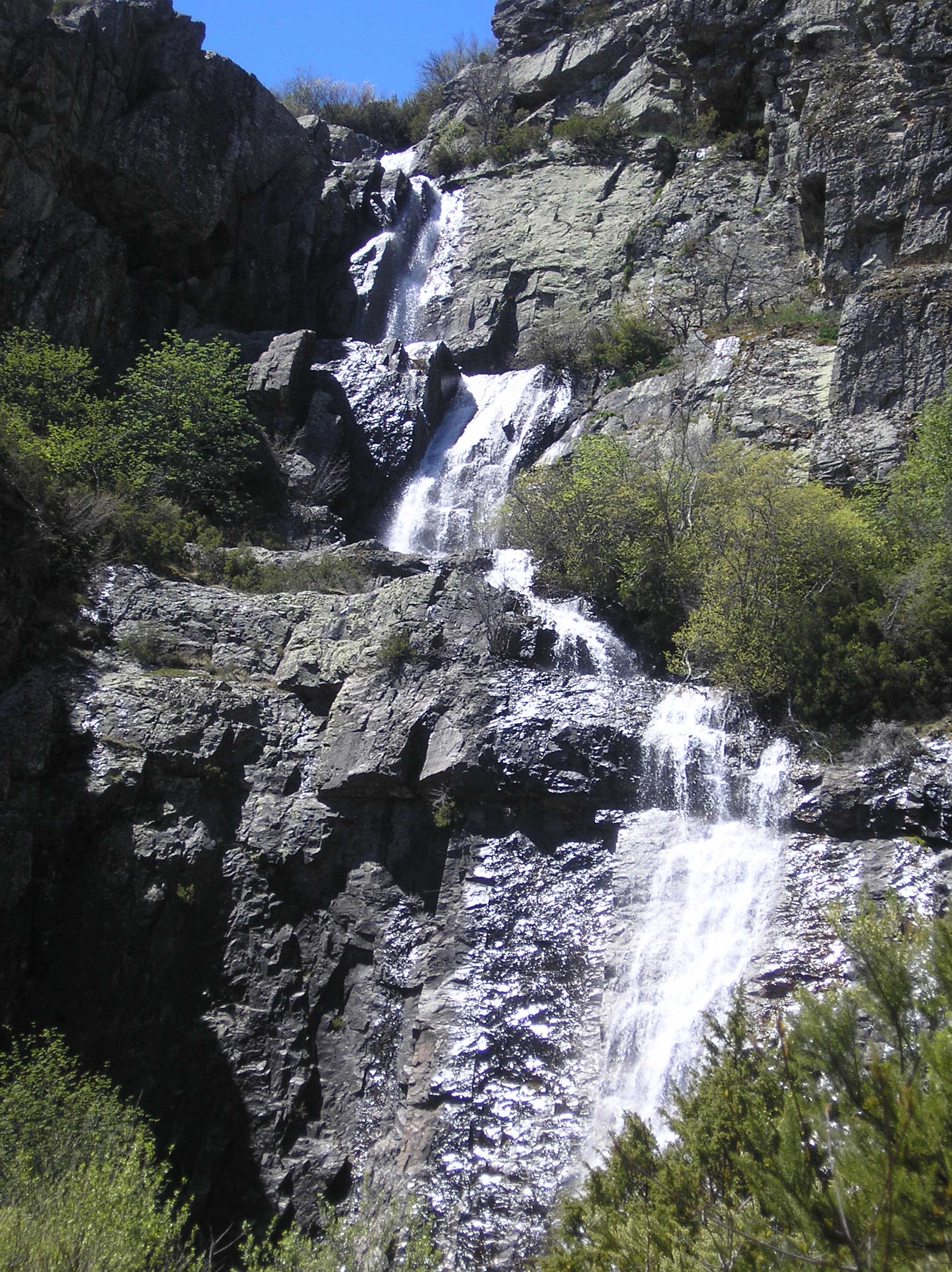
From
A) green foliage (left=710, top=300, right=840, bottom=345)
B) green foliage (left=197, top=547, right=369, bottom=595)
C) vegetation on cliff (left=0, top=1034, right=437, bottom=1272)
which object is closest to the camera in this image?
vegetation on cliff (left=0, top=1034, right=437, bottom=1272)

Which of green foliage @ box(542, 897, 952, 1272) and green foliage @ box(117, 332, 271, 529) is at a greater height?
green foliage @ box(117, 332, 271, 529)

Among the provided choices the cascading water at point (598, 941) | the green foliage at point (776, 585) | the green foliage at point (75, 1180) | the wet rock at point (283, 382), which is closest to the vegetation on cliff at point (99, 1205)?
the green foliage at point (75, 1180)

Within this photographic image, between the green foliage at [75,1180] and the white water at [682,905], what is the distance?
17.5 ft

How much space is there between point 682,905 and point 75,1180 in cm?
854

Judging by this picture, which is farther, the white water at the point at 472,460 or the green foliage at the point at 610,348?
the green foliage at the point at 610,348

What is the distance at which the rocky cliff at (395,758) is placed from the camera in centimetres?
1357

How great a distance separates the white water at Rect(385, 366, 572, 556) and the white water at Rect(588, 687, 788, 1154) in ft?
37.2

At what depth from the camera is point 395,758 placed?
1611 centimetres

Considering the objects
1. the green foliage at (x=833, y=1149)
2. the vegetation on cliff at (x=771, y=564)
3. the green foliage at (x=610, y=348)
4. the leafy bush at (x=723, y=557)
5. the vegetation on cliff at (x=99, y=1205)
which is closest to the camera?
the green foliage at (x=833, y=1149)

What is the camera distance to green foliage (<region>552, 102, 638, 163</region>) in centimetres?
3812

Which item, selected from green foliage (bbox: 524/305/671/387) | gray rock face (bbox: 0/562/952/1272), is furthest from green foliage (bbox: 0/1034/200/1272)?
green foliage (bbox: 524/305/671/387)

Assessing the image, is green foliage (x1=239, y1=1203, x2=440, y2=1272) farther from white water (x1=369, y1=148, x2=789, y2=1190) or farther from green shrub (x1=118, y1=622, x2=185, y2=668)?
green shrub (x1=118, y1=622, x2=185, y2=668)

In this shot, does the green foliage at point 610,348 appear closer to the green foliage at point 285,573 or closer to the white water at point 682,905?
the green foliage at point 285,573

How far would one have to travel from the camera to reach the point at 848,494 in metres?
21.1
